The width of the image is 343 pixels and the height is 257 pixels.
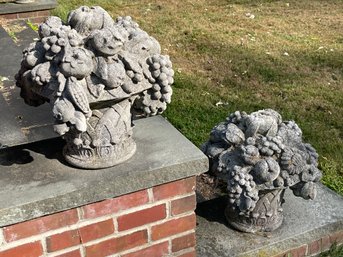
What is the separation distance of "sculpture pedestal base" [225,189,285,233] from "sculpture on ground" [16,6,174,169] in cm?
84

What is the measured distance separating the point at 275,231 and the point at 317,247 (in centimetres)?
28

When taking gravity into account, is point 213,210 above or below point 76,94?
below

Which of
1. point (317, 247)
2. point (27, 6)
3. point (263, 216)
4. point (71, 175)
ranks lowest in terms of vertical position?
point (317, 247)

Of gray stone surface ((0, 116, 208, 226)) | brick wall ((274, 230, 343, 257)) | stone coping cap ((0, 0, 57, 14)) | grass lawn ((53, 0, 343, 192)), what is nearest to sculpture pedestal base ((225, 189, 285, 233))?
brick wall ((274, 230, 343, 257))

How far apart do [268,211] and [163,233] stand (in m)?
0.67

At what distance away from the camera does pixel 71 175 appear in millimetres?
2088

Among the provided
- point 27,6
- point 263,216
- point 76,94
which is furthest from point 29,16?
point 76,94

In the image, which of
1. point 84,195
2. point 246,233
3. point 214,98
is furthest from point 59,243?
point 214,98

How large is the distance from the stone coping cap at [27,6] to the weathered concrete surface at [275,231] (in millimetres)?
3715

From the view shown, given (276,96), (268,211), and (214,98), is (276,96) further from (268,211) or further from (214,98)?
(268,211)

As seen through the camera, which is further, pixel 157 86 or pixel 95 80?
pixel 157 86

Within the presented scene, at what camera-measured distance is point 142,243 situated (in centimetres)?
227

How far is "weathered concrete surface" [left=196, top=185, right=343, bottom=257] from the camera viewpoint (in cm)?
269

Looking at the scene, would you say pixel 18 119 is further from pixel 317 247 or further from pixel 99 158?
pixel 317 247
